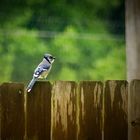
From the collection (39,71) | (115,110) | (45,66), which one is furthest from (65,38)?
(115,110)

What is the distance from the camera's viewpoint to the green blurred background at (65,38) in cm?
296

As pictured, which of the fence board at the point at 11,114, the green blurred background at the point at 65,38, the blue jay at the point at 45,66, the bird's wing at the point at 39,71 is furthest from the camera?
the green blurred background at the point at 65,38

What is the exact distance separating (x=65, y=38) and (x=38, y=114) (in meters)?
0.85

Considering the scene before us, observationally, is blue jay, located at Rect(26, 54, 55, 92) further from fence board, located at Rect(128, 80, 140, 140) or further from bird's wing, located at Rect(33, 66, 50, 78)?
fence board, located at Rect(128, 80, 140, 140)

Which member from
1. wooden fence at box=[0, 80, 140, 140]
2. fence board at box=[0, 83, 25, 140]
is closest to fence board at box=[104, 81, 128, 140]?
wooden fence at box=[0, 80, 140, 140]

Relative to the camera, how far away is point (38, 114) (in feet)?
7.34

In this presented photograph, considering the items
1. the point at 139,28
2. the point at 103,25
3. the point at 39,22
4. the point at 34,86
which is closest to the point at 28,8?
the point at 39,22

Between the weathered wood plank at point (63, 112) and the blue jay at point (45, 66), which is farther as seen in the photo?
the blue jay at point (45, 66)

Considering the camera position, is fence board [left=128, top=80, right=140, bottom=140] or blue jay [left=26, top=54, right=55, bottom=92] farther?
blue jay [left=26, top=54, right=55, bottom=92]

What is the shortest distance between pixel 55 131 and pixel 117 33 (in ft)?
3.26

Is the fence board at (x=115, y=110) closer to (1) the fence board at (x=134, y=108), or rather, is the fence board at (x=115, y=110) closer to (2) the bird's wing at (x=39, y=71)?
(1) the fence board at (x=134, y=108)

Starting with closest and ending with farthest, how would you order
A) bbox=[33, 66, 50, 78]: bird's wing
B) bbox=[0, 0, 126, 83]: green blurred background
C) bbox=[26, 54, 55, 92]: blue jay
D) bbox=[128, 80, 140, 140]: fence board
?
bbox=[128, 80, 140, 140]: fence board, bbox=[33, 66, 50, 78]: bird's wing, bbox=[26, 54, 55, 92]: blue jay, bbox=[0, 0, 126, 83]: green blurred background

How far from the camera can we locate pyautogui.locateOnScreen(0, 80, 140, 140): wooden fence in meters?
2.22

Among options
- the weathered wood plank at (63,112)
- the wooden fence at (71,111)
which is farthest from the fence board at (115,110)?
the weathered wood plank at (63,112)
